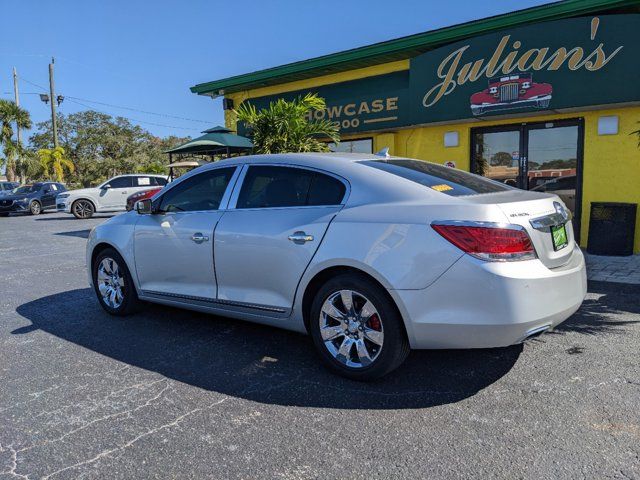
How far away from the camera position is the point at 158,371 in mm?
3775

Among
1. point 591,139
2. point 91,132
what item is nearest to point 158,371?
point 591,139

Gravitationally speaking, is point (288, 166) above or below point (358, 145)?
below

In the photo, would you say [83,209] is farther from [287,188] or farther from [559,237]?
[559,237]

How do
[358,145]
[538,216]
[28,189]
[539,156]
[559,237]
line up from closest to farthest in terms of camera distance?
[538,216]
[559,237]
[539,156]
[358,145]
[28,189]

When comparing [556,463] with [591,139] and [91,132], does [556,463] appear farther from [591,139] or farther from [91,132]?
[91,132]

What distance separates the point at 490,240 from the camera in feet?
9.78

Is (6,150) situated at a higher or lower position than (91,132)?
lower

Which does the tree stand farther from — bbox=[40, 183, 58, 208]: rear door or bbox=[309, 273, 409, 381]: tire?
bbox=[309, 273, 409, 381]: tire

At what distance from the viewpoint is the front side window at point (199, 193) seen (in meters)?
4.40

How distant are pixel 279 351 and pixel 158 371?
37.0 inches

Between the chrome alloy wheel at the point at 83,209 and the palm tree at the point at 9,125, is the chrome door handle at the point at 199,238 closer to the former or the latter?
the chrome alloy wheel at the point at 83,209

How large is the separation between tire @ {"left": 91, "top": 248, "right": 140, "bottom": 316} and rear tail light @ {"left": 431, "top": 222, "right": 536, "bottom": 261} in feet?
11.0

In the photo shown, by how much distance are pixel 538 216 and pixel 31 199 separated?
24179mm

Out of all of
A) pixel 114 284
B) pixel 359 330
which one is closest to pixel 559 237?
pixel 359 330
